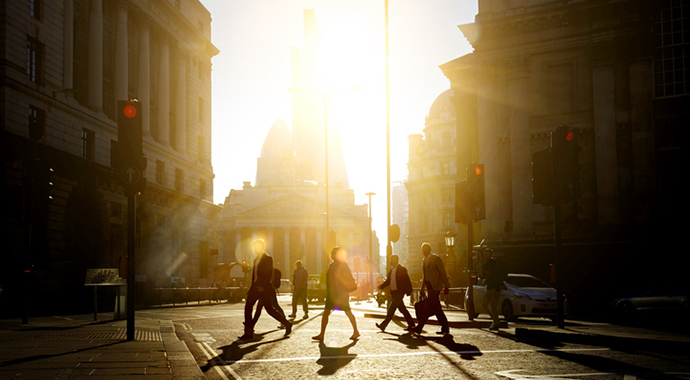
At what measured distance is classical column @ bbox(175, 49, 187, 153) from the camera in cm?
5050

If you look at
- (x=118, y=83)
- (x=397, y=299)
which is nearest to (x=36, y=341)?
(x=397, y=299)

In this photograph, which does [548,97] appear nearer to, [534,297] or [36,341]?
[534,297]

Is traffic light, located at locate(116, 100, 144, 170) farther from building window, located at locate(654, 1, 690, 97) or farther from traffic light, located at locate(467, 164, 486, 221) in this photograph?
building window, located at locate(654, 1, 690, 97)

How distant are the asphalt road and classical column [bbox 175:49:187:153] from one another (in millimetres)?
39253

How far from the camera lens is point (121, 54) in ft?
135

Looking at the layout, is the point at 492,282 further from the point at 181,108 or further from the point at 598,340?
the point at 181,108

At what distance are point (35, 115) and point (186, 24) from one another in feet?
76.8

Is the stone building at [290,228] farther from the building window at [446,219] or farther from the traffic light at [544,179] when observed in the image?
the traffic light at [544,179]

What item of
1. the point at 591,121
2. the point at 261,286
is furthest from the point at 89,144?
the point at 261,286

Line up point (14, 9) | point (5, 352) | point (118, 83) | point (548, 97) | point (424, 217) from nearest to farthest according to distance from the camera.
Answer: point (5, 352) < point (14, 9) < point (548, 97) < point (118, 83) < point (424, 217)

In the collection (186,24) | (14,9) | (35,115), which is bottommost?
(35,115)

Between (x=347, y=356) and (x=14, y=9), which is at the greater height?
(x=14, y=9)

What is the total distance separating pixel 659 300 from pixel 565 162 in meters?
10.2

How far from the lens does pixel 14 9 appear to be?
27641mm
